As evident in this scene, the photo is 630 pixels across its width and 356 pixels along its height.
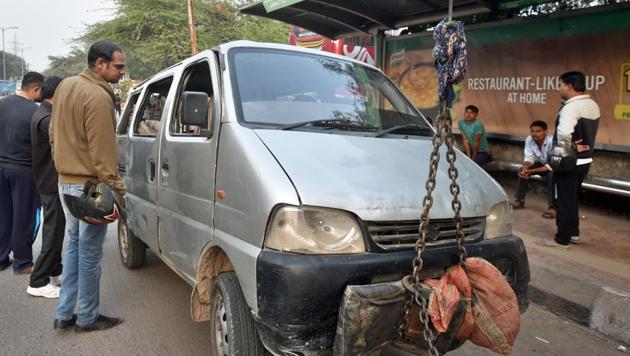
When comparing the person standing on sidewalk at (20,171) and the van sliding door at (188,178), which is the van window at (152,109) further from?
the person standing on sidewalk at (20,171)

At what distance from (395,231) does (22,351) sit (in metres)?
2.69

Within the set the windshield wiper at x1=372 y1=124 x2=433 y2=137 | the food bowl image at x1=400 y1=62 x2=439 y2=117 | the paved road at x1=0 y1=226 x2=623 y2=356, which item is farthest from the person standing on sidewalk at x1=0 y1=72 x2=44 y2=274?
the food bowl image at x1=400 y1=62 x2=439 y2=117

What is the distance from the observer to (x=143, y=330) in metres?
3.60

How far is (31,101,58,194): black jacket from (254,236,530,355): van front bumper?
290 cm

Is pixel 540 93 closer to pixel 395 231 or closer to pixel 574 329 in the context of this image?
pixel 574 329

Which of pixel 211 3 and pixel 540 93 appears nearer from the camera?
pixel 540 93

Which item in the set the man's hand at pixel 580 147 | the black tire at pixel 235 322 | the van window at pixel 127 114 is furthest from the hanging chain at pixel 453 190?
the van window at pixel 127 114

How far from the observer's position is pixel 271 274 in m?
2.14

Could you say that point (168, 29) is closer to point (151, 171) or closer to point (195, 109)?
point (151, 171)

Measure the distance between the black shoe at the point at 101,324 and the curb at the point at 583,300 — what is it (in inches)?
141

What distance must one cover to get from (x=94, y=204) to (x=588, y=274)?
4232 millimetres

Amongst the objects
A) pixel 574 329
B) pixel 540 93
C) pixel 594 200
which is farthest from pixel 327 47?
pixel 574 329

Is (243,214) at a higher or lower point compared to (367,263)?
higher

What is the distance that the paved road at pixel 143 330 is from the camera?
3.33 m
